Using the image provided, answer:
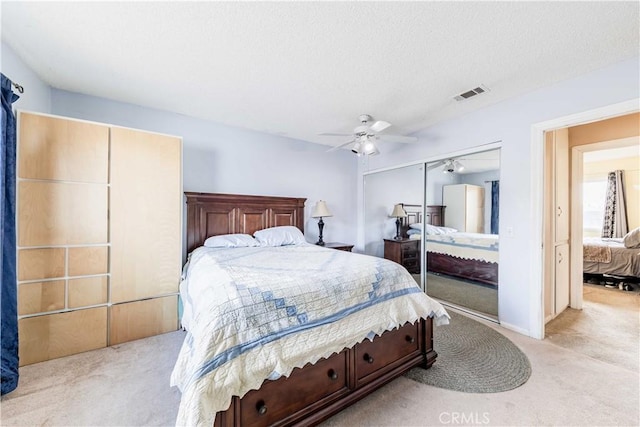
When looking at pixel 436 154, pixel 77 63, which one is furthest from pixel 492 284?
pixel 77 63

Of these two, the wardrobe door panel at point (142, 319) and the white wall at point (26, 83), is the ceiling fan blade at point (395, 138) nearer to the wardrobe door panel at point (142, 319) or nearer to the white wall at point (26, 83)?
the wardrobe door panel at point (142, 319)

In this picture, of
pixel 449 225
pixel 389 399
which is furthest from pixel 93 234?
pixel 449 225

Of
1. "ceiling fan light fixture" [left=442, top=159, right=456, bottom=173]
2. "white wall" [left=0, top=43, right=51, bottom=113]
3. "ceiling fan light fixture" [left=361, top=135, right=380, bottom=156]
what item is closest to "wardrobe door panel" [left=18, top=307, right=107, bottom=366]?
"white wall" [left=0, top=43, right=51, bottom=113]

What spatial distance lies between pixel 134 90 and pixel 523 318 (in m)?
4.91

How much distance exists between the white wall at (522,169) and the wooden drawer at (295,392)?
2.34 m

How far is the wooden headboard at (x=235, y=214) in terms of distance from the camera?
133 inches

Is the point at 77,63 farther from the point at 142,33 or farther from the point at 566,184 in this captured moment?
the point at 566,184

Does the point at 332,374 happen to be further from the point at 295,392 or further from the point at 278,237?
the point at 278,237

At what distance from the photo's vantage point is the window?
6.34 metres

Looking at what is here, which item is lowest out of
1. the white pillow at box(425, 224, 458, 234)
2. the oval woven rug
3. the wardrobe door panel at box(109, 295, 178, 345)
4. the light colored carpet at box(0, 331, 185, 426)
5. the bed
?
the light colored carpet at box(0, 331, 185, 426)

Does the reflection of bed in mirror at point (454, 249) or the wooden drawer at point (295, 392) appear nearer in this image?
the wooden drawer at point (295, 392)

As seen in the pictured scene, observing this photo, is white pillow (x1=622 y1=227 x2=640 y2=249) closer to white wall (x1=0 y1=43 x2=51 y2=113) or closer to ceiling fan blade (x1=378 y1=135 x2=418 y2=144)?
ceiling fan blade (x1=378 y1=135 x2=418 y2=144)

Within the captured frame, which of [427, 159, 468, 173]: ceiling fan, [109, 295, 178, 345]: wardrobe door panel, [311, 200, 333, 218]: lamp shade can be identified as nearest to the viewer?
[109, 295, 178, 345]: wardrobe door panel

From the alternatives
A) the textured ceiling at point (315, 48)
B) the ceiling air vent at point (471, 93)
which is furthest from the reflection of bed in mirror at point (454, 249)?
the textured ceiling at point (315, 48)
